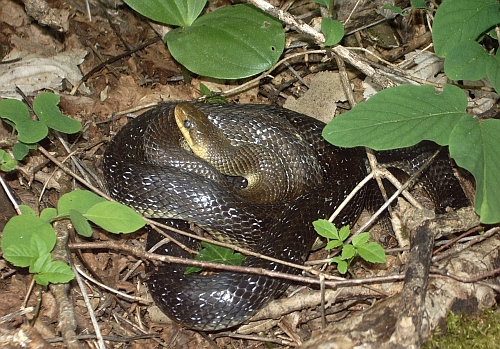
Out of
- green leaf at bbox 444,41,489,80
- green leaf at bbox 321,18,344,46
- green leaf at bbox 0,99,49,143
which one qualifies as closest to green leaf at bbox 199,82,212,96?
green leaf at bbox 321,18,344,46

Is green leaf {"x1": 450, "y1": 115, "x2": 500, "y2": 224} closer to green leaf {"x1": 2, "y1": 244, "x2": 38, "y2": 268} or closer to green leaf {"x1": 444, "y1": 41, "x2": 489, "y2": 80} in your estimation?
green leaf {"x1": 444, "y1": 41, "x2": 489, "y2": 80}

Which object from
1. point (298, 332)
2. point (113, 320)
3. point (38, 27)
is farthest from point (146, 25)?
point (298, 332)

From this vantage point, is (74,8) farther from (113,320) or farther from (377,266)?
(377,266)

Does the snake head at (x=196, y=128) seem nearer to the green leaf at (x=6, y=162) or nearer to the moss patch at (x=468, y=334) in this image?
the green leaf at (x=6, y=162)

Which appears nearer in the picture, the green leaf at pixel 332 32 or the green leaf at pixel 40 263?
the green leaf at pixel 40 263

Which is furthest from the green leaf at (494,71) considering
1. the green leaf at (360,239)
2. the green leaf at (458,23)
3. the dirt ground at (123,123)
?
the green leaf at (360,239)
